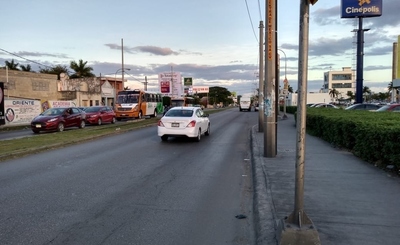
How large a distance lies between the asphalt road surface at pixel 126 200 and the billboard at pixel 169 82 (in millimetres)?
60191

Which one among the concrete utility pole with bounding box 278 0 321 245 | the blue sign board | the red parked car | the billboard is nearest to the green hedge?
the concrete utility pole with bounding box 278 0 321 245

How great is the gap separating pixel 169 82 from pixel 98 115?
42.7 meters

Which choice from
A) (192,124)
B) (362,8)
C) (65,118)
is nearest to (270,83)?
(192,124)

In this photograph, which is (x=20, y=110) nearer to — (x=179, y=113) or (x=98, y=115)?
(x=98, y=115)

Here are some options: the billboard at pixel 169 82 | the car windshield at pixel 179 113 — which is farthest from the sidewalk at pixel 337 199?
the billboard at pixel 169 82

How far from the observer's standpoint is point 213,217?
5.48 metres

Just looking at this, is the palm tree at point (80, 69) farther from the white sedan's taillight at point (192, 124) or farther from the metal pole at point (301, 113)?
the metal pole at point (301, 113)

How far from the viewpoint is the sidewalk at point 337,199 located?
4.49m

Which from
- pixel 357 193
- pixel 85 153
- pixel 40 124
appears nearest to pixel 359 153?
pixel 357 193

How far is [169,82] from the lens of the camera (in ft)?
234

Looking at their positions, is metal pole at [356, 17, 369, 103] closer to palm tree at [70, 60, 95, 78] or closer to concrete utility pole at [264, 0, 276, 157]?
concrete utility pole at [264, 0, 276, 157]

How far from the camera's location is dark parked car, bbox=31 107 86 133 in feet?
71.4

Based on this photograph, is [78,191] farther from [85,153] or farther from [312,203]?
[85,153]

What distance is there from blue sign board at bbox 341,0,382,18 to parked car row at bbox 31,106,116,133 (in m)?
30.9
